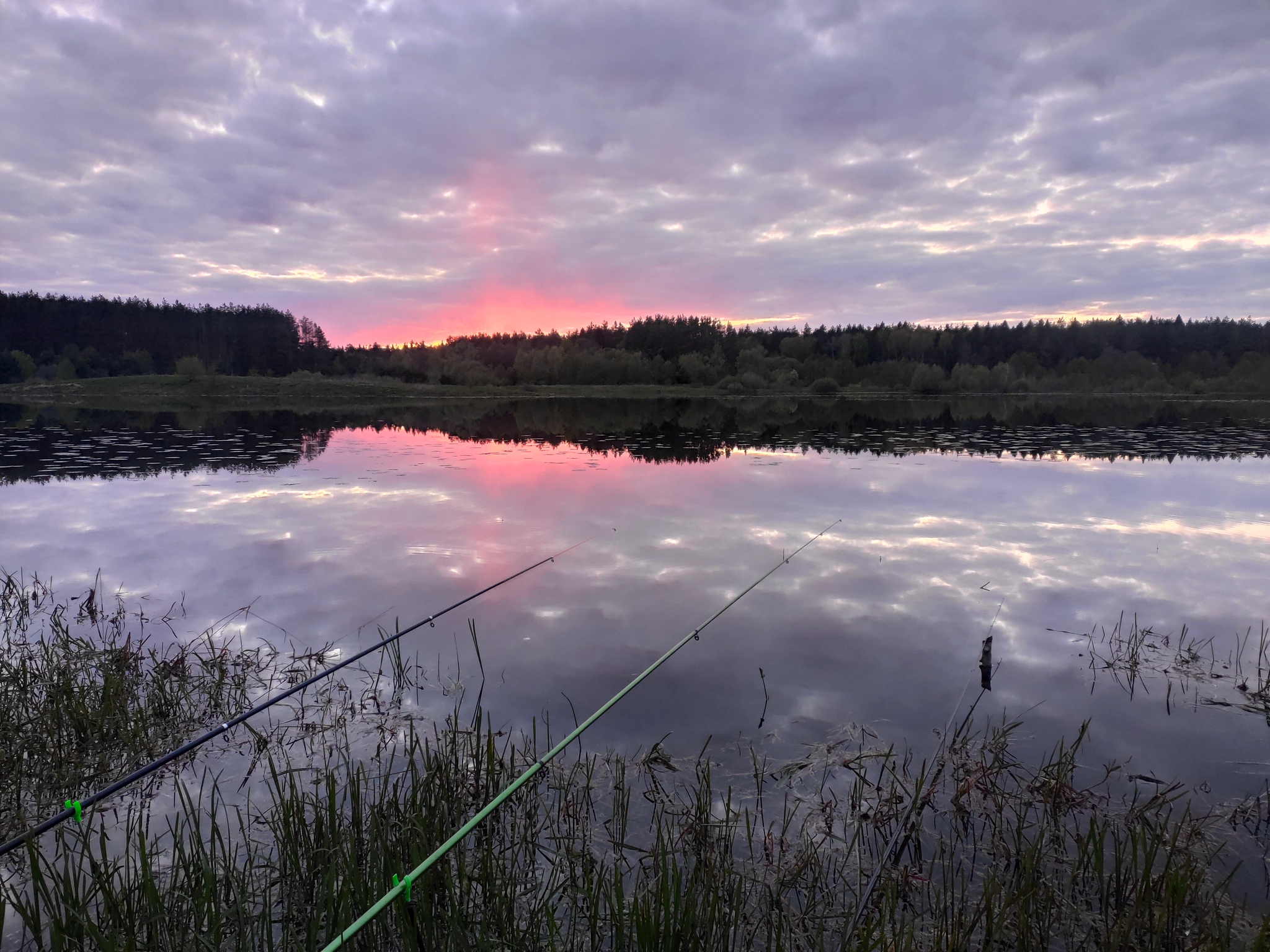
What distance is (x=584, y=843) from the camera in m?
4.16

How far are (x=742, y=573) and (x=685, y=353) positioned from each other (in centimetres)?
9954

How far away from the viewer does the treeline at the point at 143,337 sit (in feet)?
334

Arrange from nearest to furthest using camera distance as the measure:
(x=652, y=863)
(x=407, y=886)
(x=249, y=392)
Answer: (x=407, y=886)
(x=652, y=863)
(x=249, y=392)

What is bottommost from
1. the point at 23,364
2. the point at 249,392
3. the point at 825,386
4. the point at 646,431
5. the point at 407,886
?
the point at 407,886

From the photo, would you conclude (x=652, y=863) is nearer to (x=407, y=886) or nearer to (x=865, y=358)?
(x=407, y=886)

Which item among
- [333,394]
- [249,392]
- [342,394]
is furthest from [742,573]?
[249,392]

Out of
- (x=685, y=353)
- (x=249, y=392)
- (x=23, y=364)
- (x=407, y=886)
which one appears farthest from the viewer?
(x=685, y=353)

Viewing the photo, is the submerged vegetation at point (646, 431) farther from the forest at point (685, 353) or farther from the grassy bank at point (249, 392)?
the forest at point (685, 353)

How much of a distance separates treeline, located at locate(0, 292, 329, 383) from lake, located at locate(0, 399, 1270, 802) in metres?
92.6

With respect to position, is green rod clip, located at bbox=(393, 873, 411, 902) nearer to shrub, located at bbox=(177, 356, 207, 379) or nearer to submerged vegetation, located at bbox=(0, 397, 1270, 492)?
submerged vegetation, located at bbox=(0, 397, 1270, 492)

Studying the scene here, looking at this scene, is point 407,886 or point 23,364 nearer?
point 407,886

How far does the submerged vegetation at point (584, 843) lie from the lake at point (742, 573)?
553 millimetres

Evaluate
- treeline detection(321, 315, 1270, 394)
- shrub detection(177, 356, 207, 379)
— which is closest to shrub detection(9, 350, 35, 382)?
shrub detection(177, 356, 207, 379)

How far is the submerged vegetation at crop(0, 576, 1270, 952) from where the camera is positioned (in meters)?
3.29
